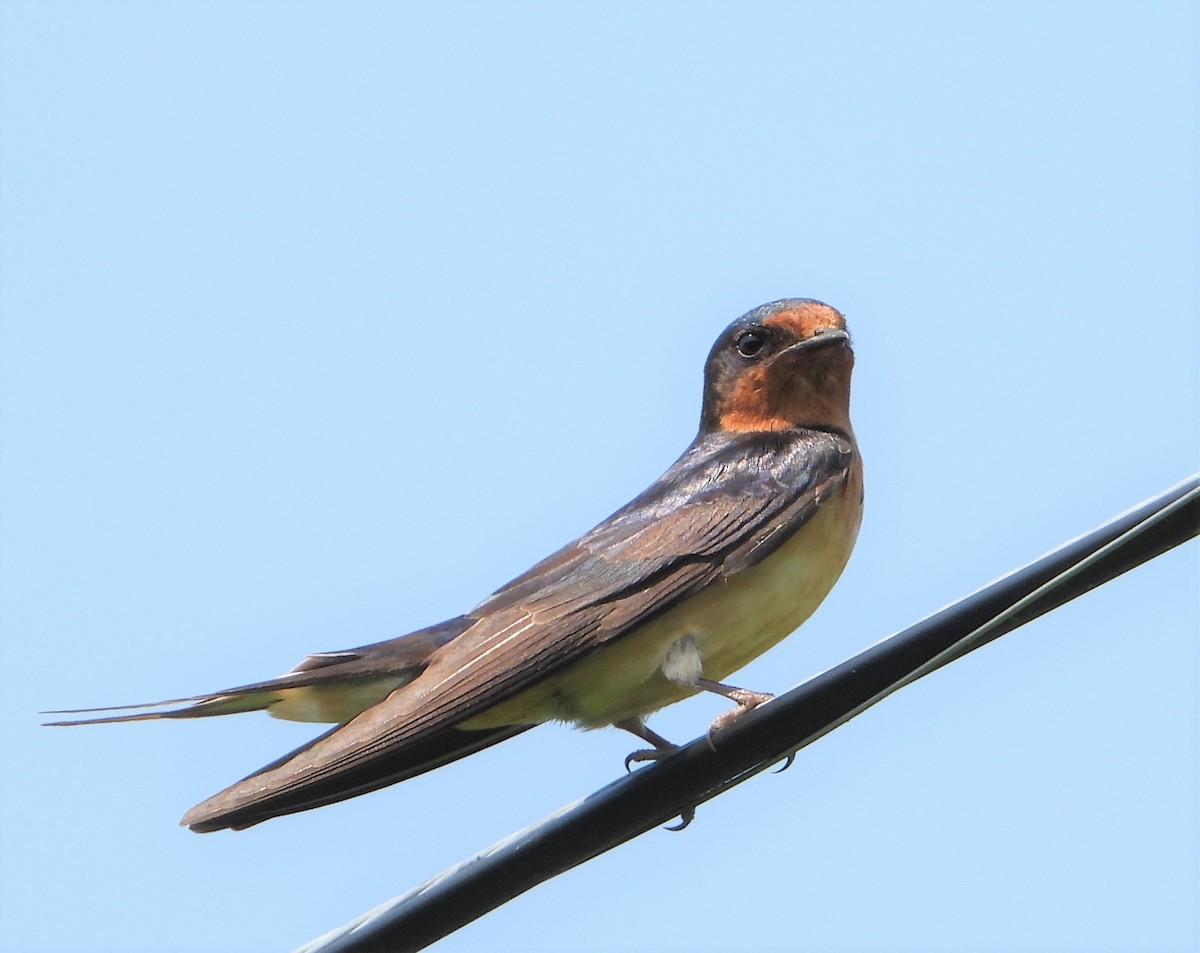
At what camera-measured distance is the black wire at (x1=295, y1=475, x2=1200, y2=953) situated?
3.23 meters

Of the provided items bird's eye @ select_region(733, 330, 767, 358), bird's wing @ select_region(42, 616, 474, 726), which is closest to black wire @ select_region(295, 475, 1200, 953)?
bird's wing @ select_region(42, 616, 474, 726)

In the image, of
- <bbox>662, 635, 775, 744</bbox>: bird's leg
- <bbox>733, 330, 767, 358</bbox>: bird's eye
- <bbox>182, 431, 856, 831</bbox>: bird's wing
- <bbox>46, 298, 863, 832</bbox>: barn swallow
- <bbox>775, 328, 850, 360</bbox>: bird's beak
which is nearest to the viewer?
<bbox>182, 431, 856, 831</bbox>: bird's wing

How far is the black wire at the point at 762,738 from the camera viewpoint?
10.6 feet

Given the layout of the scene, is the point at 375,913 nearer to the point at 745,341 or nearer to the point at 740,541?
the point at 740,541

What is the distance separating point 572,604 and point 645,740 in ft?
2.67

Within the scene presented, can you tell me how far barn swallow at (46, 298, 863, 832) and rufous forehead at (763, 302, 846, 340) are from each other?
42 centimetres

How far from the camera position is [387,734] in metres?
4.86

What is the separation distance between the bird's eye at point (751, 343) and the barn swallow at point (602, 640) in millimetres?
433

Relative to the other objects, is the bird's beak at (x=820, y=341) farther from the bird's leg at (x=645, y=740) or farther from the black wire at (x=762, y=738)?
the black wire at (x=762, y=738)

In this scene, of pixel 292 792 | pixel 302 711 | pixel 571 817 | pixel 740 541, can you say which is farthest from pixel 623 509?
pixel 571 817

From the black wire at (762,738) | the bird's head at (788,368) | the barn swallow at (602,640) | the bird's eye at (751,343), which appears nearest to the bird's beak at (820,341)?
the bird's head at (788,368)

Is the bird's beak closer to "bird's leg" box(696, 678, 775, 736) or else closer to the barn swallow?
the barn swallow

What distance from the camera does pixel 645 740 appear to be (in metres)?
5.91

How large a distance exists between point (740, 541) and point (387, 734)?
131cm
